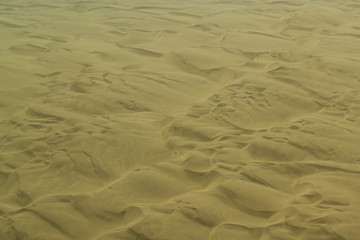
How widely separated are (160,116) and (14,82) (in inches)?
51.5

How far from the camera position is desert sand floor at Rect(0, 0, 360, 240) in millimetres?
1935

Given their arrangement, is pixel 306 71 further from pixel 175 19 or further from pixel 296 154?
pixel 175 19

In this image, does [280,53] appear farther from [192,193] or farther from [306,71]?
[192,193]

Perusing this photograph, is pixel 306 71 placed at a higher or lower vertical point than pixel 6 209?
higher

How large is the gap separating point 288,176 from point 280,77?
1.30 meters

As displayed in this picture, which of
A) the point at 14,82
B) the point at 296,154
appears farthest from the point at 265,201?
the point at 14,82

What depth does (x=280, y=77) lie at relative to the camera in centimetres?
333

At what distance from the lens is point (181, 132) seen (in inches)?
102

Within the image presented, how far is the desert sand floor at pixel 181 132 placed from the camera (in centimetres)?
193

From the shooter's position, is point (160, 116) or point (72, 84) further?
point (72, 84)

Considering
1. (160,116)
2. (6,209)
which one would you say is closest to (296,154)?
(160,116)

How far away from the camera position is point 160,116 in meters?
2.80

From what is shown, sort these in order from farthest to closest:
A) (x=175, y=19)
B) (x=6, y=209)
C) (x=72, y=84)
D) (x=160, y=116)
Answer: (x=175, y=19), (x=72, y=84), (x=160, y=116), (x=6, y=209)

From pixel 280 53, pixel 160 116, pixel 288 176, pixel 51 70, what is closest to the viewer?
pixel 288 176
